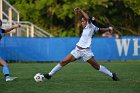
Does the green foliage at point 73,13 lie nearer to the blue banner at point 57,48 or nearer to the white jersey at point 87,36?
A: the blue banner at point 57,48

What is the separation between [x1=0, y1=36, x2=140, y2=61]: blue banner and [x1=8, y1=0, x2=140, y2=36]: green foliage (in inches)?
504

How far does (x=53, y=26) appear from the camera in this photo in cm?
5000

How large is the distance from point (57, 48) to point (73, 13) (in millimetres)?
14930

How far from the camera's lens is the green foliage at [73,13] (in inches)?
1825

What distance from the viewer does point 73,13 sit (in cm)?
4616

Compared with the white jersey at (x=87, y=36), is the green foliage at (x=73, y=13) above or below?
below

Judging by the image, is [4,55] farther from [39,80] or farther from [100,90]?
[100,90]

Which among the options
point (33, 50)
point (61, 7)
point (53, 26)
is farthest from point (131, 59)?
point (53, 26)

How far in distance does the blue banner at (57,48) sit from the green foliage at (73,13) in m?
12.8

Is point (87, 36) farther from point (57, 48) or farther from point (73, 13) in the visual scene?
point (73, 13)

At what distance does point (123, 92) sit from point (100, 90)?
0.66 meters

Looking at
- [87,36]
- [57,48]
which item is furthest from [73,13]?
[87,36]

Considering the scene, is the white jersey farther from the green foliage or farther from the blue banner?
the green foliage

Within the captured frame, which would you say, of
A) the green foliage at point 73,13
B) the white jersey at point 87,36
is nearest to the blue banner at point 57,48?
the green foliage at point 73,13
